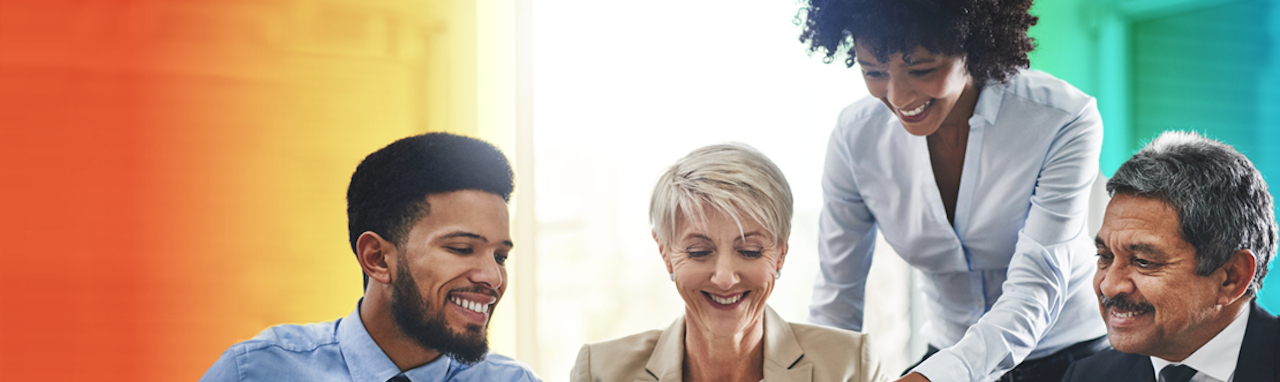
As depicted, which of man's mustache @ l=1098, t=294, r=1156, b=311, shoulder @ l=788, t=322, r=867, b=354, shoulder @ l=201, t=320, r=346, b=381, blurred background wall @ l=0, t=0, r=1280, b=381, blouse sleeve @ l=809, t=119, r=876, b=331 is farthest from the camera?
blouse sleeve @ l=809, t=119, r=876, b=331

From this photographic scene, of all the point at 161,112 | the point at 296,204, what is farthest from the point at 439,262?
the point at 161,112

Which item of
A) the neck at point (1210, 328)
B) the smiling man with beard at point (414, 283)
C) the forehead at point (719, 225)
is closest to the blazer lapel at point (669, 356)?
the forehead at point (719, 225)

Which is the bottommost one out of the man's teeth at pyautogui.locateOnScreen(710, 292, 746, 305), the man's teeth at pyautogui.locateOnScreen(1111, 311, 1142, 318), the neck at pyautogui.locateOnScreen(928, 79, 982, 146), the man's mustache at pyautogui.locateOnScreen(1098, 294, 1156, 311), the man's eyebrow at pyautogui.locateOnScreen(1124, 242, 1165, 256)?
the man's teeth at pyautogui.locateOnScreen(1111, 311, 1142, 318)

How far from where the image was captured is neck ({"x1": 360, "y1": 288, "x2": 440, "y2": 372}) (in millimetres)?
1742

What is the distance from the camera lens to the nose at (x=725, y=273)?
5.95 ft

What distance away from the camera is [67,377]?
1.80 m

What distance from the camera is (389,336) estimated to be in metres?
1.75

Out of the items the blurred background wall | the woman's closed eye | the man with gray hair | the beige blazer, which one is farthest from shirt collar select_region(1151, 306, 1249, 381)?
the blurred background wall

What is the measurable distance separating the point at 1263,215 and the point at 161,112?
2.47m

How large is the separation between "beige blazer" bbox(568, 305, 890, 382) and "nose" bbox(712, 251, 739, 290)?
25cm

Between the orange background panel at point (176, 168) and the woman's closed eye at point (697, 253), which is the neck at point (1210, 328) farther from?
the orange background panel at point (176, 168)

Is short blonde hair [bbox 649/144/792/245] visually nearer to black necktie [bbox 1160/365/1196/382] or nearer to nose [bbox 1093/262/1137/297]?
nose [bbox 1093/262/1137/297]

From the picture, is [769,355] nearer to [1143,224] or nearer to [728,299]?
[728,299]

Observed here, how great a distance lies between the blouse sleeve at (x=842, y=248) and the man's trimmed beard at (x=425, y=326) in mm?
1171
